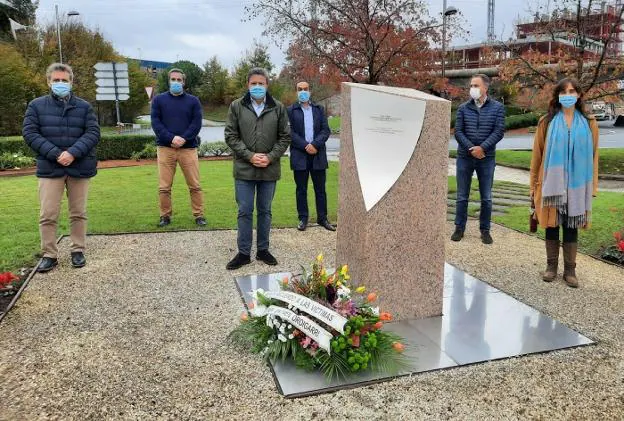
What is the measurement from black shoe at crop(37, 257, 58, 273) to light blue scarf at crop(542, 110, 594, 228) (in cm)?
489

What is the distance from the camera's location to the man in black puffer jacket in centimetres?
534

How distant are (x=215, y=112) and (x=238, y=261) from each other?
48258 millimetres

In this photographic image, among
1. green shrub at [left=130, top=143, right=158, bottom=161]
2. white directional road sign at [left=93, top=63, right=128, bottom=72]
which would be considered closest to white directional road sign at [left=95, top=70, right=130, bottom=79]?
white directional road sign at [left=93, top=63, right=128, bottom=72]

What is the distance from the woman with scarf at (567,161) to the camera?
496 centimetres

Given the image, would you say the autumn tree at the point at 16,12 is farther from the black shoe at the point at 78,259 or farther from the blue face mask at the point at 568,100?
the blue face mask at the point at 568,100

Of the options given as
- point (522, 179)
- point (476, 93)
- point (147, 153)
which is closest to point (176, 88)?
point (476, 93)

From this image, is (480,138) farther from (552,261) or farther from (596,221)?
(596,221)

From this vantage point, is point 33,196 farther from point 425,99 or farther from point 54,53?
point 54,53

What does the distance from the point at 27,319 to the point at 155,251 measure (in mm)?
2096

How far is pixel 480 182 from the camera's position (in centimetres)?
689

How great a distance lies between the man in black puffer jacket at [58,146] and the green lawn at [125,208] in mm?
598

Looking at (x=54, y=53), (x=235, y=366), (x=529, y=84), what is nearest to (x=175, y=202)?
(x=235, y=366)

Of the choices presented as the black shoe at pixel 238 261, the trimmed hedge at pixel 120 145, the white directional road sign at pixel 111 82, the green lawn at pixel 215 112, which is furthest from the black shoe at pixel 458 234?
the green lawn at pixel 215 112

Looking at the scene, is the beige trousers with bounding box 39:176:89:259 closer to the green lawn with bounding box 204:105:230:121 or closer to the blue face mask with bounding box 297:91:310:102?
the blue face mask with bounding box 297:91:310:102
